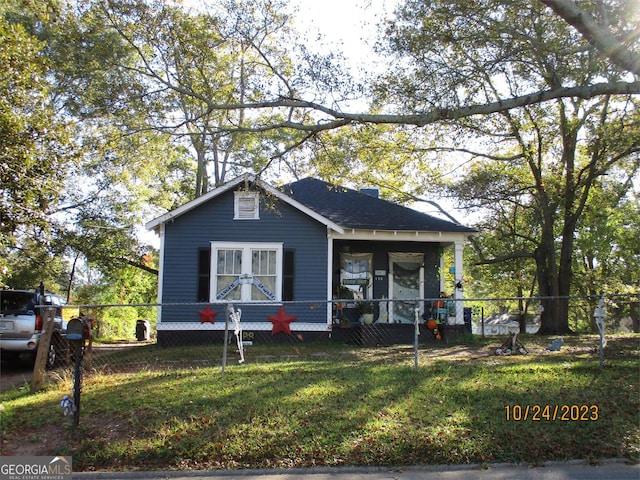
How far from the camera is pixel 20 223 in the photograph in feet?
35.9

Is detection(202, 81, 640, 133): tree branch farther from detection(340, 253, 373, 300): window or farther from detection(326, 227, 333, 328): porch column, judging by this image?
detection(340, 253, 373, 300): window

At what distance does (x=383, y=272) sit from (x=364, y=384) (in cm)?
846

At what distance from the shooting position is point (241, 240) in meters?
14.4

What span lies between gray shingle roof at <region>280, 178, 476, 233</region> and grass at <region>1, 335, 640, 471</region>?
6544 millimetres

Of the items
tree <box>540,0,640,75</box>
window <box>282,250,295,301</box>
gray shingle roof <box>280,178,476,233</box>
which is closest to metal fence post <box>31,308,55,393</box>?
gray shingle roof <box>280,178,476,233</box>

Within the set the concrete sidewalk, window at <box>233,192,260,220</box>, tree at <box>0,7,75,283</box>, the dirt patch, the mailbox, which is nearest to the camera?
the concrete sidewalk

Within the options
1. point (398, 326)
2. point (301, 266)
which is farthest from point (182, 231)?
point (398, 326)

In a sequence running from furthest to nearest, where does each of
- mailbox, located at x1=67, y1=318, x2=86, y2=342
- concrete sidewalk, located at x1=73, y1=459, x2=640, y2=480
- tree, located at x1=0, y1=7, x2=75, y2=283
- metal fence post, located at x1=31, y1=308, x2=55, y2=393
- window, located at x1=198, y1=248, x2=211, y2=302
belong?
window, located at x1=198, y1=248, x2=211, y2=302 < tree, located at x1=0, y1=7, x2=75, y2=283 < metal fence post, located at x1=31, y1=308, x2=55, y2=393 < mailbox, located at x1=67, y1=318, x2=86, y2=342 < concrete sidewalk, located at x1=73, y1=459, x2=640, y2=480

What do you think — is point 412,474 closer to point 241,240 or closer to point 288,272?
point 288,272

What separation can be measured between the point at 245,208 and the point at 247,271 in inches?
68.8

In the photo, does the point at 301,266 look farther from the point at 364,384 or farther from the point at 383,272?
the point at 364,384
